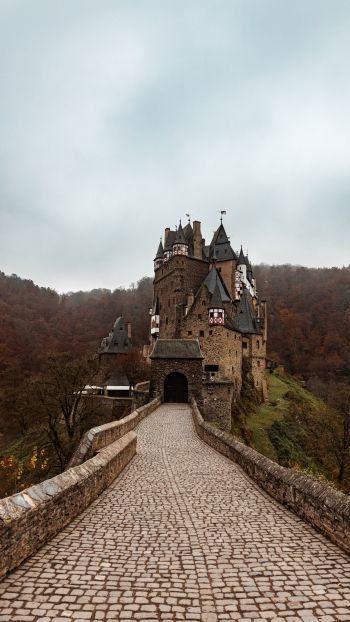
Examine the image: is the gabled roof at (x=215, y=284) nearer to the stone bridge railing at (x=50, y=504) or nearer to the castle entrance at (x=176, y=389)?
the castle entrance at (x=176, y=389)

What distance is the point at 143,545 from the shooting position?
18.4 feet

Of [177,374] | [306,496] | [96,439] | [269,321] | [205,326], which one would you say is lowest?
[306,496]

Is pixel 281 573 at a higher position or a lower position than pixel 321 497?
lower

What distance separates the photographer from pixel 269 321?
8425 cm

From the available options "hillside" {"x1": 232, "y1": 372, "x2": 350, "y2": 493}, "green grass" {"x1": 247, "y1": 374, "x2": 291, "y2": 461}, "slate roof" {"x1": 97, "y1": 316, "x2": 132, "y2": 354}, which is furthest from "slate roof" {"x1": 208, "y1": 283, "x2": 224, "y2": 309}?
"slate roof" {"x1": 97, "y1": 316, "x2": 132, "y2": 354}

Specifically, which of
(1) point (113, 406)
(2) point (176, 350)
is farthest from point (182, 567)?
(1) point (113, 406)

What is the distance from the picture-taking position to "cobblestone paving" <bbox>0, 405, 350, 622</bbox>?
393 cm

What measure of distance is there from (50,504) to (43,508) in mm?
233

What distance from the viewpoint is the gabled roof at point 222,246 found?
159 feet

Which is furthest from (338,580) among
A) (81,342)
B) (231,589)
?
(81,342)

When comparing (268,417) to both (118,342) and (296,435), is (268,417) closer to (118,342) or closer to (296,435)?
(296,435)

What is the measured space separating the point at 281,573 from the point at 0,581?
2937 mm

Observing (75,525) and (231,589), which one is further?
(75,525)

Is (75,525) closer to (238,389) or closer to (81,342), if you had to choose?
(238,389)
